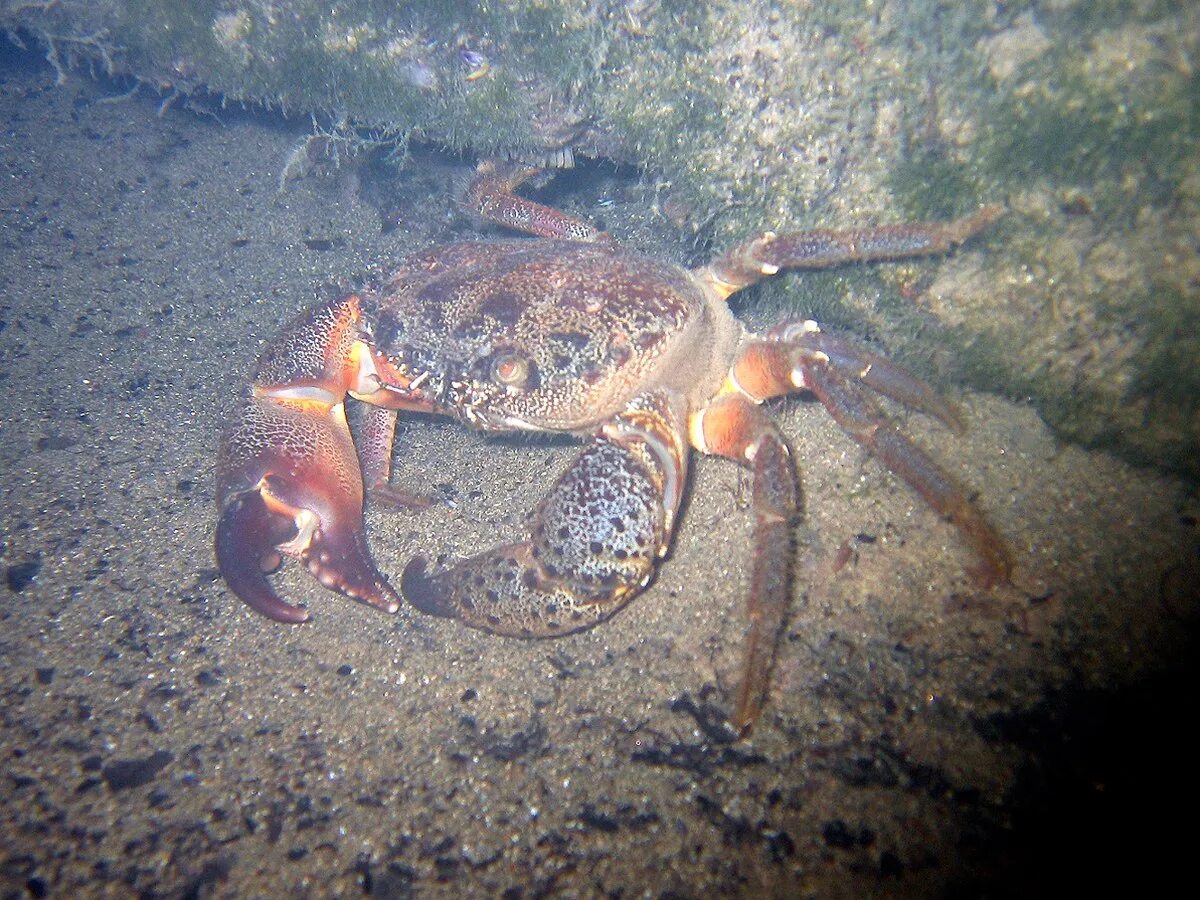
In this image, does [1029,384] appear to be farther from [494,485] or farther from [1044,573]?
[494,485]

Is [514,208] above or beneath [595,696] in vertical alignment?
above

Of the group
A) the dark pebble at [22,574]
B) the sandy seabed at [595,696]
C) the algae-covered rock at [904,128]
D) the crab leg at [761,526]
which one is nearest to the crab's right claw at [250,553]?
the sandy seabed at [595,696]

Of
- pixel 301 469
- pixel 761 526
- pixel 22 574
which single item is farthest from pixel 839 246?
pixel 22 574

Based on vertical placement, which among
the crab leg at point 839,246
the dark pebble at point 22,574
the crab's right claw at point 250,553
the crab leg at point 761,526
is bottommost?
the dark pebble at point 22,574

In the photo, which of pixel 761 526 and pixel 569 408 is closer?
pixel 761 526

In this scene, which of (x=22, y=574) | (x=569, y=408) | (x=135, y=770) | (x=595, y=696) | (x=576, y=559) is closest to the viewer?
(x=135, y=770)

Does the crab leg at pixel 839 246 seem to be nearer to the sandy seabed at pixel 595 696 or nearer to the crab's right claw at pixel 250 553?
the sandy seabed at pixel 595 696

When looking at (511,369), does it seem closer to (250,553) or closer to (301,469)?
(301,469)
